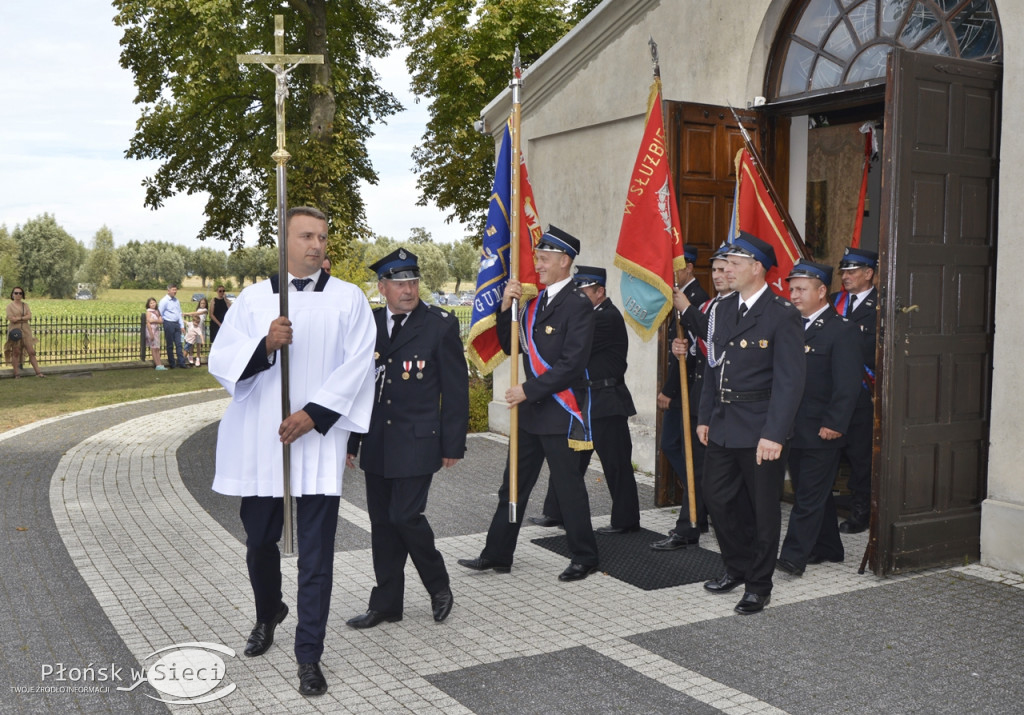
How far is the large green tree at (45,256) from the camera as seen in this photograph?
75312mm

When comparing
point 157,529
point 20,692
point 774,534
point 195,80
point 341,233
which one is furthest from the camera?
→ point 341,233

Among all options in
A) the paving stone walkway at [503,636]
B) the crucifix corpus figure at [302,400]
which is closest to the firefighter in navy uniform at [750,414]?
the paving stone walkway at [503,636]

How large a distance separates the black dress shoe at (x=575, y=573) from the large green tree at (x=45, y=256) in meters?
76.7

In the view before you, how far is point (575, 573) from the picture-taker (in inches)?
253

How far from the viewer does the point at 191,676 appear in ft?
15.6

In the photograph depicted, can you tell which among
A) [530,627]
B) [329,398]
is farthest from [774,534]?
[329,398]

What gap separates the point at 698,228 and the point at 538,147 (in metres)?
3.71

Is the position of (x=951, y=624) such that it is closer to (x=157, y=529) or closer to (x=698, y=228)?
(x=698, y=228)

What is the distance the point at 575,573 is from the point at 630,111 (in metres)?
5.57

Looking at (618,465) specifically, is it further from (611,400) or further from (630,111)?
(630,111)

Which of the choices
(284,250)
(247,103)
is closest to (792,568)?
(284,250)

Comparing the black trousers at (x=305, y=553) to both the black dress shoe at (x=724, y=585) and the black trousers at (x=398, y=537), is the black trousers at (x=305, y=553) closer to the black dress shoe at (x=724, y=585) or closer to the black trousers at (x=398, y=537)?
the black trousers at (x=398, y=537)

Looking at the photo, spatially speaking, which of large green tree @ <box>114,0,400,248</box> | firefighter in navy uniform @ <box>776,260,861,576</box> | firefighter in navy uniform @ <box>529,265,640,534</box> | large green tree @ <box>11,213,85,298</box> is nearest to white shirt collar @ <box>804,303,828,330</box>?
firefighter in navy uniform @ <box>776,260,861,576</box>

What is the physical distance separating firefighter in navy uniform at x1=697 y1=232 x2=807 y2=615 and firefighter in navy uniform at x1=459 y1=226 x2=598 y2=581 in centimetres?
77
